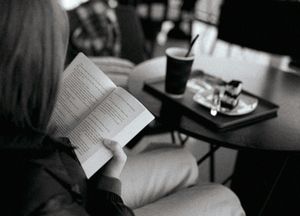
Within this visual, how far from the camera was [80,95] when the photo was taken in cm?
106

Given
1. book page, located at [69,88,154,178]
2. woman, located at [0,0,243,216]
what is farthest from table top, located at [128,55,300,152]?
woman, located at [0,0,243,216]

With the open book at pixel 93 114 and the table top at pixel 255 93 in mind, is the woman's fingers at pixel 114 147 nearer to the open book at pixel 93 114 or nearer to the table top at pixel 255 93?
the open book at pixel 93 114

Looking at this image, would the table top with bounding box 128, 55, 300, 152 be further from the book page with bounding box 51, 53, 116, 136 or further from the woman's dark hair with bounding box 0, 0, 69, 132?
the woman's dark hair with bounding box 0, 0, 69, 132

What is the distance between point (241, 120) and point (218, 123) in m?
0.09

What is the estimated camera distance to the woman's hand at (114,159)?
965mm

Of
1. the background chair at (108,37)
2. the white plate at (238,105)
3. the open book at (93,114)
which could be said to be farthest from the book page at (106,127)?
the background chair at (108,37)

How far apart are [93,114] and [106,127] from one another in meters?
0.06

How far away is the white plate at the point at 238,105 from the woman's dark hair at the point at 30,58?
0.63 metres

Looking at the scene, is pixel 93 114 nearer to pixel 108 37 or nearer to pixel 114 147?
pixel 114 147

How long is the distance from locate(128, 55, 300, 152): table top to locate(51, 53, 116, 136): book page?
0.28 metres

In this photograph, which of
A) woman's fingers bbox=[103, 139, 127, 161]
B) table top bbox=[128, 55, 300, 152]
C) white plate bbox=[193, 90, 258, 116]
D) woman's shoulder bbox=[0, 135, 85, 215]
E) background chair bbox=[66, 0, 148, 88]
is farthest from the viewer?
background chair bbox=[66, 0, 148, 88]

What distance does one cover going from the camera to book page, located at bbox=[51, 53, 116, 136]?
105cm

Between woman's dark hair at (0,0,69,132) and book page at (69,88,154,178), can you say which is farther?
book page at (69,88,154,178)

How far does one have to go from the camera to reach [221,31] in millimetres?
2410
